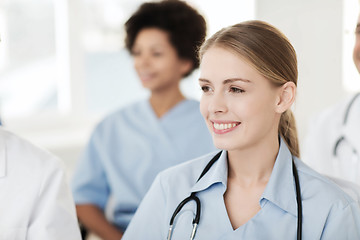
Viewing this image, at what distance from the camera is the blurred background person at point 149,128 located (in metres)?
1.97

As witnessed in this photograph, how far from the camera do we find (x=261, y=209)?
1212 millimetres

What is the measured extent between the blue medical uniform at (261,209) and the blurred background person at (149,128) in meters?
0.63

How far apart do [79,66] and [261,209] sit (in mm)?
2067

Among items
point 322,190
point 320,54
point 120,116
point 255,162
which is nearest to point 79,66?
point 120,116

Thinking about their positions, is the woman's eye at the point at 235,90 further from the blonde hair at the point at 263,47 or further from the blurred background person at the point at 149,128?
the blurred background person at the point at 149,128

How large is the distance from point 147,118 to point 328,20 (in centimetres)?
119

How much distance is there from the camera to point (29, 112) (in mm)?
3010

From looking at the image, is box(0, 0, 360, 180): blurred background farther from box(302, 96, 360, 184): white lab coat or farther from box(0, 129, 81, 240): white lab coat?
box(0, 129, 81, 240): white lab coat

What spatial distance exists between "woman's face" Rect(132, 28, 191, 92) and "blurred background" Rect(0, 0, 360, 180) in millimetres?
769

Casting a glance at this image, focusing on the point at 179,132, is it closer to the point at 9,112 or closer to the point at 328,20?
the point at 328,20

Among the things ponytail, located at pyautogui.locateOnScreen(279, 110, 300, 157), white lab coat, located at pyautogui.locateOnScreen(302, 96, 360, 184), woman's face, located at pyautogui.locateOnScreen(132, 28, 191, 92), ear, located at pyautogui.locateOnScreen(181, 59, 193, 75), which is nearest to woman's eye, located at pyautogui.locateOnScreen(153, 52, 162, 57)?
woman's face, located at pyautogui.locateOnScreen(132, 28, 191, 92)

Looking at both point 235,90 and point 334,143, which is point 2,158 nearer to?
point 235,90

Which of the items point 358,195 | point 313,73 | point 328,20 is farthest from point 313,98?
point 358,195

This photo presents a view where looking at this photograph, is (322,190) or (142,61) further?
(142,61)
